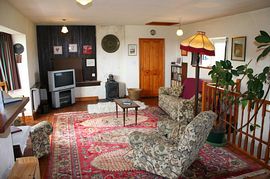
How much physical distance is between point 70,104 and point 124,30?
2925 mm

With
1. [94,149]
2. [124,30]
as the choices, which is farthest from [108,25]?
[94,149]

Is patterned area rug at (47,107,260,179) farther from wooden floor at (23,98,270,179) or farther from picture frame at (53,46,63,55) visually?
picture frame at (53,46,63,55)

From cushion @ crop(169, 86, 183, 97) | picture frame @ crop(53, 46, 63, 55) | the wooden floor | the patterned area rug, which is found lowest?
the patterned area rug

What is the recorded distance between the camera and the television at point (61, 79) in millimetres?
6184

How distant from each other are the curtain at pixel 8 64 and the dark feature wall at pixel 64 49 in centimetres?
202

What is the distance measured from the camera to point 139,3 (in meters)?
3.63

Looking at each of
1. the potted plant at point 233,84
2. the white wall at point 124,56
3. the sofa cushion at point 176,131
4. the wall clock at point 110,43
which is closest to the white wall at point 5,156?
the sofa cushion at point 176,131

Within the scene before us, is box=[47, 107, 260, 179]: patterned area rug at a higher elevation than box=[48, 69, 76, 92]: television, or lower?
lower

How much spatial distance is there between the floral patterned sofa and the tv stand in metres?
2.73

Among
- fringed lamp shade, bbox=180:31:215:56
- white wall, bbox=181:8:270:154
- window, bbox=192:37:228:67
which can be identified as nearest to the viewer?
fringed lamp shade, bbox=180:31:215:56

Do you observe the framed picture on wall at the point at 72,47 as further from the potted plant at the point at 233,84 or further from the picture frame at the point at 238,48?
the potted plant at the point at 233,84

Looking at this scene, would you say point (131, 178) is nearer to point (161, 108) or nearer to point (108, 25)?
point (161, 108)

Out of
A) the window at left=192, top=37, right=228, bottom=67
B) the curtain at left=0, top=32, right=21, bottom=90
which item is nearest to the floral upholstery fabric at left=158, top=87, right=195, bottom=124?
the window at left=192, top=37, right=228, bottom=67

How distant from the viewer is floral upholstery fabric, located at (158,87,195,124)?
4.64 meters
